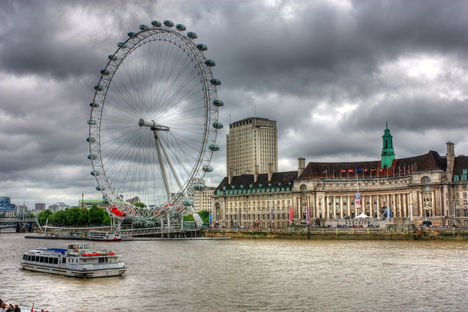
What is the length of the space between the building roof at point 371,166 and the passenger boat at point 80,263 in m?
94.3

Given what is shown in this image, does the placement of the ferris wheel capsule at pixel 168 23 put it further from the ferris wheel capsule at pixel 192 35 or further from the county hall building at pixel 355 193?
the county hall building at pixel 355 193

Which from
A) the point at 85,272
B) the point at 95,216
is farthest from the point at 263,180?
the point at 85,272

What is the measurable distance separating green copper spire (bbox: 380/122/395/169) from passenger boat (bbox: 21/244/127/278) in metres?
106

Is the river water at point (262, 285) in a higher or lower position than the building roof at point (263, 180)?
lower

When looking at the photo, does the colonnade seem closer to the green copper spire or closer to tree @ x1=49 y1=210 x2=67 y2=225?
the green copper spire

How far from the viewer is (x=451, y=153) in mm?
122375

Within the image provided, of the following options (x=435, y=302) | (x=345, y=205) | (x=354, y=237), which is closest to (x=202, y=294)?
(x=435, y=302)

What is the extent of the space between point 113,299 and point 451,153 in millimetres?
103852

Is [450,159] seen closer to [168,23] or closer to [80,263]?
[168,23]

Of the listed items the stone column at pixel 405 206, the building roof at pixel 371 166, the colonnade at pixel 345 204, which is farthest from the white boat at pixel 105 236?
the stone column at pixel 405 206

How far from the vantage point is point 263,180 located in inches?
6403

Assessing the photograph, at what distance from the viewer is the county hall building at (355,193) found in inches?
4749

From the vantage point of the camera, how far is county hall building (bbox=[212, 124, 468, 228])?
396ft

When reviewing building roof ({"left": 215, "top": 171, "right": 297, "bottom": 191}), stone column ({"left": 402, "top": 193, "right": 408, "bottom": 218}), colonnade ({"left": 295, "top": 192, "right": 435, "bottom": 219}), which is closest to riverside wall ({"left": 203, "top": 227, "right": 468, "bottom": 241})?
colonnade ({"left": 295, "top": 192, "right": 435, "bottom": 219})
